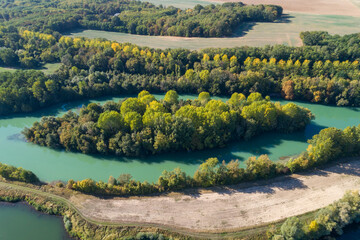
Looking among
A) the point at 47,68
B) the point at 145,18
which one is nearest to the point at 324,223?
the point at 47,68

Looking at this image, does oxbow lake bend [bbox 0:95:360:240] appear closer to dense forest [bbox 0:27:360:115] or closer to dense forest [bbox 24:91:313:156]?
dense forest [bbox 24:91:313:156]

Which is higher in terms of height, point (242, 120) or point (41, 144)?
point (242, 120)

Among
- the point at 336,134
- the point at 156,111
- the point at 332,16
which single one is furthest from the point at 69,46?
the point at 332,16

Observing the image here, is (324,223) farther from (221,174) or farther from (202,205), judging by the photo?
(202,205)

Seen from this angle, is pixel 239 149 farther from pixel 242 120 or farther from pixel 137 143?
pixel 137 143

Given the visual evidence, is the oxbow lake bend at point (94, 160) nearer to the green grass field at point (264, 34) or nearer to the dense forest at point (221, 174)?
the dense forest at point (221, 174)

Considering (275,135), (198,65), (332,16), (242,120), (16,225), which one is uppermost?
(332,16)
